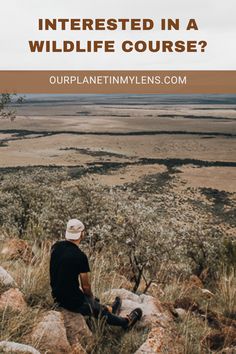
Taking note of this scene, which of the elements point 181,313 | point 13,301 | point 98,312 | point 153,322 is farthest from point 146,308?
point 13,301

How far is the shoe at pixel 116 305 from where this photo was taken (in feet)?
22.6

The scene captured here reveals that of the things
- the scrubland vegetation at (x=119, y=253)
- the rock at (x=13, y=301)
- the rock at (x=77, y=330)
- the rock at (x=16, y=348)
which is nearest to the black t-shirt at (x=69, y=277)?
the rock at (x=77, y=330)

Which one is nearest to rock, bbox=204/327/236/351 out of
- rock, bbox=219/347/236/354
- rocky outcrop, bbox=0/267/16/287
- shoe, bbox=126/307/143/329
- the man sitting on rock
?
rock, bbox=219/347/236/354

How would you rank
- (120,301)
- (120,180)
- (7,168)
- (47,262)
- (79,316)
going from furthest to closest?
(7,168)
(120,180)
(47,262)
(120,301)
(79,316)

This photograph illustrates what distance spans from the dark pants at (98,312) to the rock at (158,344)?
20.2 inches

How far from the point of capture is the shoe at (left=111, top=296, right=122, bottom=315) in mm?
6875

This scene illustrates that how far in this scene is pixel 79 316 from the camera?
20.7ft

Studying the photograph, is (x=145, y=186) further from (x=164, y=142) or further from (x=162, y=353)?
(x=162, y=353)

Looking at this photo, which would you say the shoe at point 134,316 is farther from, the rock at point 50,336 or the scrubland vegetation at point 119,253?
the rock at point 50,336

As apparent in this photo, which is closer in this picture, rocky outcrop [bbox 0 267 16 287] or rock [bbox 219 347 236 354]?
rock [bbox 219 347 236 354]

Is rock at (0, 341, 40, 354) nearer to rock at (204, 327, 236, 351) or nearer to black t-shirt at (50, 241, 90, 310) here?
black t-shirt at (50, 241, 90, 310)

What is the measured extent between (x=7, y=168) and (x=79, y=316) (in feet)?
218

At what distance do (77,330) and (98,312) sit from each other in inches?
18.1

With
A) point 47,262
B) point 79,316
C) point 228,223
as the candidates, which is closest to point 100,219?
point 47,262
